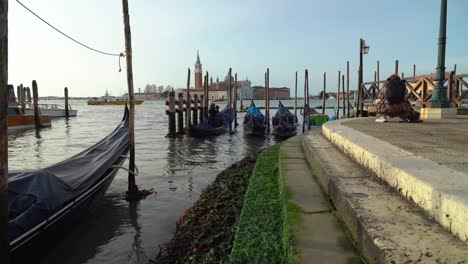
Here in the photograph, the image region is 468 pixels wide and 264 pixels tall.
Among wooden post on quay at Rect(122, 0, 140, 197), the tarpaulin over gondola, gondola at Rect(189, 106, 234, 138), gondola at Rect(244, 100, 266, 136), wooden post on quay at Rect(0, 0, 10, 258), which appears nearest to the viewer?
wooden post on quay at Rect(0, 0, 10, 258)

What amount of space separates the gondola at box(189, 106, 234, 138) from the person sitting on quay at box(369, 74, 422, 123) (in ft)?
38.2

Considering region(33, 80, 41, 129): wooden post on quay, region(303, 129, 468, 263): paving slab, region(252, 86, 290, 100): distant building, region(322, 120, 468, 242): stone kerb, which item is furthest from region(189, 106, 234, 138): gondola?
region(252, 86, 290, 100): distant building

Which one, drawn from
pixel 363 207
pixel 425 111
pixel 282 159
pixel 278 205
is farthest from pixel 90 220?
pixel 425 111

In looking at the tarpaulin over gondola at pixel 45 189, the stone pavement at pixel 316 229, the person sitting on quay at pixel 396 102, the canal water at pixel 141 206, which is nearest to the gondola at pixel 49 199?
the tarpaulin over gondola at pixel 45 189

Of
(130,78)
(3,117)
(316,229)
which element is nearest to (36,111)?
(130,78)

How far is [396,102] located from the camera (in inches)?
273

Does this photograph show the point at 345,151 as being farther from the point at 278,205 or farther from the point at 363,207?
the point at 363,207

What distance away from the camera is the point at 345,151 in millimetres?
4004

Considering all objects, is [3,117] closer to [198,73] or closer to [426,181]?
[426,181]

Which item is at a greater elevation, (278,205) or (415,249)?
(415,249)

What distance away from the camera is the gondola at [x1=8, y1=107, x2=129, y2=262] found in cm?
357

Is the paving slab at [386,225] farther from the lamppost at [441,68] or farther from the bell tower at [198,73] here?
the bell tower at [198,73]

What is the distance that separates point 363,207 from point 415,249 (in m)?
0.56

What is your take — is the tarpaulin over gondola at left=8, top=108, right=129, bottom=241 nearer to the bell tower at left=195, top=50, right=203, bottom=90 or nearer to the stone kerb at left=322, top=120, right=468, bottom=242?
the stone kerb at left=322, top=120, right=468, bottom=242
